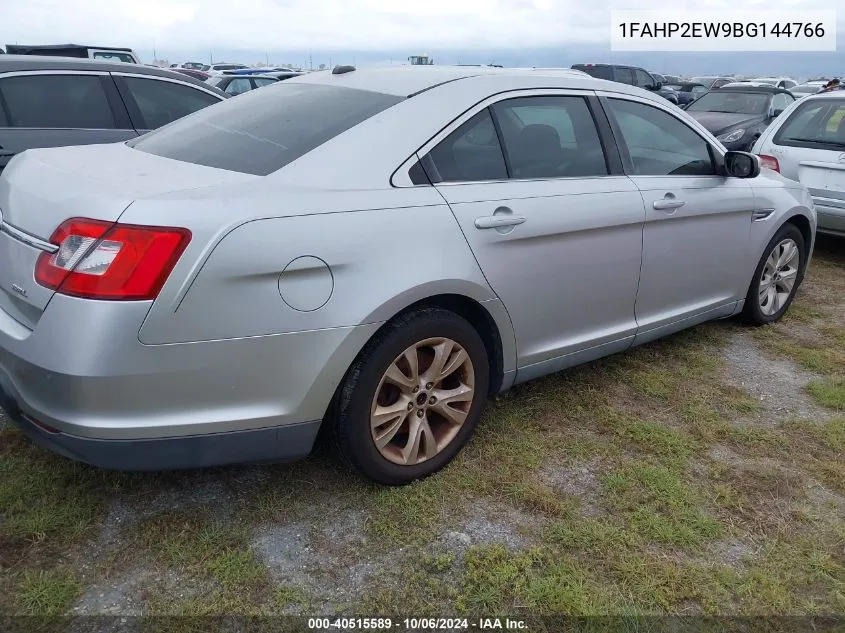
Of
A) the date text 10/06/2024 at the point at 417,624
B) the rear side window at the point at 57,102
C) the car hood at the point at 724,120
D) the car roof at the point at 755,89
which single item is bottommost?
the car hood at the point at 724,120

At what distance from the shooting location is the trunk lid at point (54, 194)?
2.17 metres

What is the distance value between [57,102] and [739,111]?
9926 mm

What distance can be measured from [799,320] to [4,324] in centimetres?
466

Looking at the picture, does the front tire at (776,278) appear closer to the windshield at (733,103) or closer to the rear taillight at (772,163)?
the rear taillight at (772,163)

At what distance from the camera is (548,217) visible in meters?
2.96

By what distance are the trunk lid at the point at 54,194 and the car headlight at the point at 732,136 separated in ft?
30.8

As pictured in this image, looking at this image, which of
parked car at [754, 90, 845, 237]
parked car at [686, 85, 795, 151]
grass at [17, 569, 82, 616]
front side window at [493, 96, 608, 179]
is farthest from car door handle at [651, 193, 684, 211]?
parked car at [686, 85, 795, 151]

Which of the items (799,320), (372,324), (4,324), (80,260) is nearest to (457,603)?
(372,324)

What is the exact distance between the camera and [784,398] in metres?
3.72

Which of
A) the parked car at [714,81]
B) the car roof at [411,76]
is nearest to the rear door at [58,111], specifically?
the car roof at [411,76]

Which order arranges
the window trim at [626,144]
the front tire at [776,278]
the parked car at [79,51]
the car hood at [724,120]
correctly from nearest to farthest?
the window trim at [626,144] < the front tire at [776,278] < the car hood at [724,120] < the parked car at [79,51]

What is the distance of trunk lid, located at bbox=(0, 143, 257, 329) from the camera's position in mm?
2168

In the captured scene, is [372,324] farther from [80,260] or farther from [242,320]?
[80,260]

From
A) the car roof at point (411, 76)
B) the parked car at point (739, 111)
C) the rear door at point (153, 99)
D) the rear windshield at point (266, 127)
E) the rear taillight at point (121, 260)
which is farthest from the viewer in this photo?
the parked car at point (739, 111)
